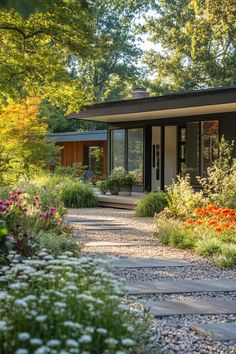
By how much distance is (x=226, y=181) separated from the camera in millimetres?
11188

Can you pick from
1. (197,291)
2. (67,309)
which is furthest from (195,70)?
(67,309)

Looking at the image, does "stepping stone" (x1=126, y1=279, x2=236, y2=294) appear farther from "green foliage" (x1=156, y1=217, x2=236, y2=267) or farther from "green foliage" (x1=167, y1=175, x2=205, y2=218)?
"green foliage" (x1=167, y1=175, x2=205, y2=218)

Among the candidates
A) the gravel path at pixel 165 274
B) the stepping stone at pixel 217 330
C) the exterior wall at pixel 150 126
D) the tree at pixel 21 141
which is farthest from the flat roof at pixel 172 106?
the stepping stone at pixel 217 330

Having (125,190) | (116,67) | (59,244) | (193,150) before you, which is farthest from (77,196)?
(116,67)

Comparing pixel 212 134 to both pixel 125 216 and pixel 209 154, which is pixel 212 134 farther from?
pixel 125 216

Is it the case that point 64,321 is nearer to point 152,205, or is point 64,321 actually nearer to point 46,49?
point 46,49

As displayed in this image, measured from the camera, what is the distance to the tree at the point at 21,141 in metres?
16.6

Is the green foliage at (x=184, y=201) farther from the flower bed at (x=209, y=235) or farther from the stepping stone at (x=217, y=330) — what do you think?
the stepping stone at (x=217, y=330)

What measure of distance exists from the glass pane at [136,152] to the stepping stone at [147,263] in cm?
1059

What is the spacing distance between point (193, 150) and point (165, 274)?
389 inches

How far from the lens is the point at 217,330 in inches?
159

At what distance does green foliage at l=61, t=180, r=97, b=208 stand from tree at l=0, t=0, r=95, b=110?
104 inches

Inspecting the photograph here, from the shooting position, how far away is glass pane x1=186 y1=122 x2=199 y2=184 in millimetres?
15625

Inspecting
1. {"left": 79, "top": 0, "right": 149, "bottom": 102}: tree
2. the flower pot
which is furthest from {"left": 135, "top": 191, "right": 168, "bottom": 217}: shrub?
{"left": 79, "top": 0, "right": 149, "bottom": 102}: tree
